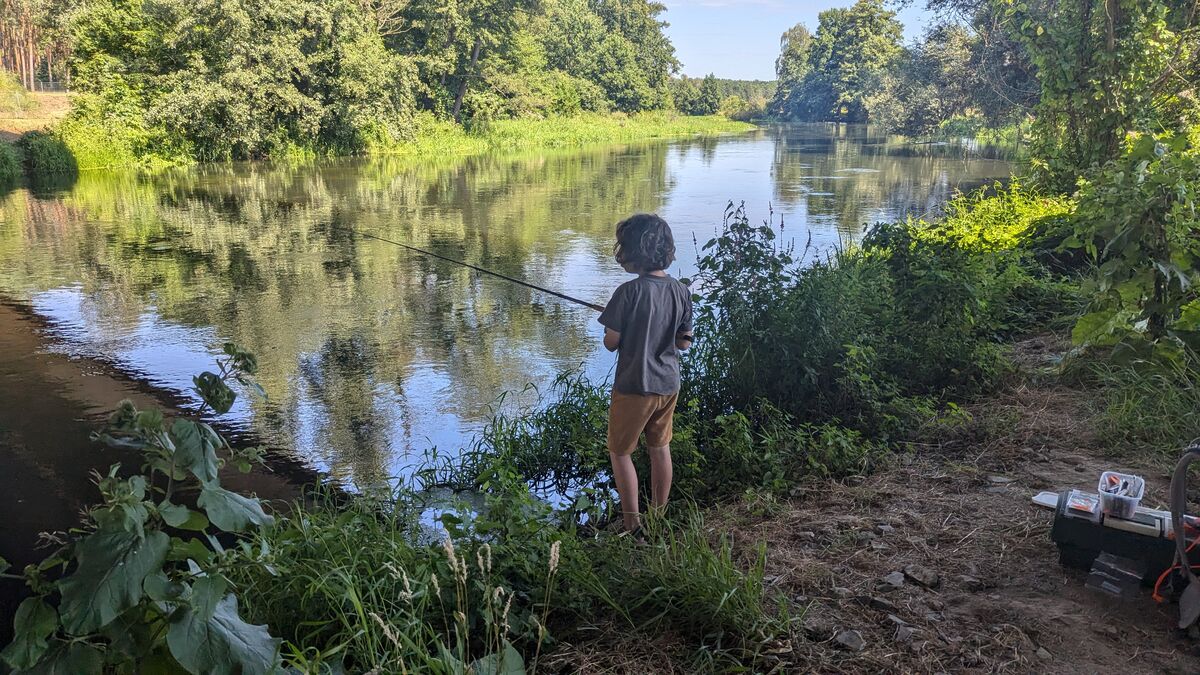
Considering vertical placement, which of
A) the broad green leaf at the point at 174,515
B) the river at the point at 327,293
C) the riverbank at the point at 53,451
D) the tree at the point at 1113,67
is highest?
the tree at the point at 1113,67

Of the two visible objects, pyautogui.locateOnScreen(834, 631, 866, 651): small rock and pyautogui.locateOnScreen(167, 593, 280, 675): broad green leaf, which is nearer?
pyautogui.locateOnScreen(167, 593, 280, 675): broad green leaf

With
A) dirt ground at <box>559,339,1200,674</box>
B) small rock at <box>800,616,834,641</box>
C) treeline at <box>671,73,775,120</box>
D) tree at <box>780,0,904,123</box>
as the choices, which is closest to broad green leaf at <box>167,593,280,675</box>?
dirt ground at <box>559,339,1200,674</box>

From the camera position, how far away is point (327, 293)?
9.93 meters

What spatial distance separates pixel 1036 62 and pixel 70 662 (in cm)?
1037

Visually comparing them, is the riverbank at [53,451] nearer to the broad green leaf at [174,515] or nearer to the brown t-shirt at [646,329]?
the broad green leaf at [174,515]

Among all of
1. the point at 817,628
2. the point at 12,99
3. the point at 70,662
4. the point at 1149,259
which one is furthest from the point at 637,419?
the point at 12,99

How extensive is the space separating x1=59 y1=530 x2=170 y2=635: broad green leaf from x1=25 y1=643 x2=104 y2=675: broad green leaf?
0.25ft

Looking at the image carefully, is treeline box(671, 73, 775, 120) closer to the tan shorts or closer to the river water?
the river water

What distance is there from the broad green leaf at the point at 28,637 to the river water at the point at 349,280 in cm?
302

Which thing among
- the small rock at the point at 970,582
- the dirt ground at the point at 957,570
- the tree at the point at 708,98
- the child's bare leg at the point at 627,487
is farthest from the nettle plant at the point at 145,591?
the tree at the point at 708,98

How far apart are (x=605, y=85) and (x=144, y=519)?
6454 cm

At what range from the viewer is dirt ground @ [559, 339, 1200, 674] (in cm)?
261

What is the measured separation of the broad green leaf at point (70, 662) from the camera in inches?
77.9

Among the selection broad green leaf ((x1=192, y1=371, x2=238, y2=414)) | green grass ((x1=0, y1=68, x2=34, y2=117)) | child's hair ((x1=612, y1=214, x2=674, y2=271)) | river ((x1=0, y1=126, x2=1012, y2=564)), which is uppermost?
green grass ((x1=0, y1=68, x2=34, y2=117))
